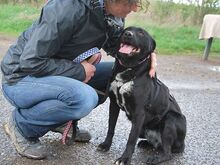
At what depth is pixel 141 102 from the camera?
378cm

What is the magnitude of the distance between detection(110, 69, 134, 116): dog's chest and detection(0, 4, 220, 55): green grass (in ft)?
27.3

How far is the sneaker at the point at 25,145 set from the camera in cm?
367

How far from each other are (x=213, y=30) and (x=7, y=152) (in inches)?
324

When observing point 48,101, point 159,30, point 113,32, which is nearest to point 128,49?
point 113,32

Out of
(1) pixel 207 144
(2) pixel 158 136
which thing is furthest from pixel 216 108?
(2) pixel 158 136

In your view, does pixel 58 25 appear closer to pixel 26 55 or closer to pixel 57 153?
pixel 26 55

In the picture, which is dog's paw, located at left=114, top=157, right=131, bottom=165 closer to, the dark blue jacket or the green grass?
the dark blue jacket

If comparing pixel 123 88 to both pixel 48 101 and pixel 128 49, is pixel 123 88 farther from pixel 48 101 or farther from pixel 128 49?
pixel 48 101

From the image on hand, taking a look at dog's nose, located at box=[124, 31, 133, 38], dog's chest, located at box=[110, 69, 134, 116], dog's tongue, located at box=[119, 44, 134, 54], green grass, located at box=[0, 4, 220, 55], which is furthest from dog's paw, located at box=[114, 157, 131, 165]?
green grass, located at box=[0, 4, 220, 55]

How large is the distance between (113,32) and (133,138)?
936 mm

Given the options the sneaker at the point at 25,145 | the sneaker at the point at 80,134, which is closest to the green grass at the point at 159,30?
the sneaker at the point at 80,134

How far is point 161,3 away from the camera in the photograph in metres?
16.8

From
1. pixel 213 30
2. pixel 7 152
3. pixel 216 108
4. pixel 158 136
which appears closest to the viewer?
pixel 7 152

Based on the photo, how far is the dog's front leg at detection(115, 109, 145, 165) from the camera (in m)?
3.74
